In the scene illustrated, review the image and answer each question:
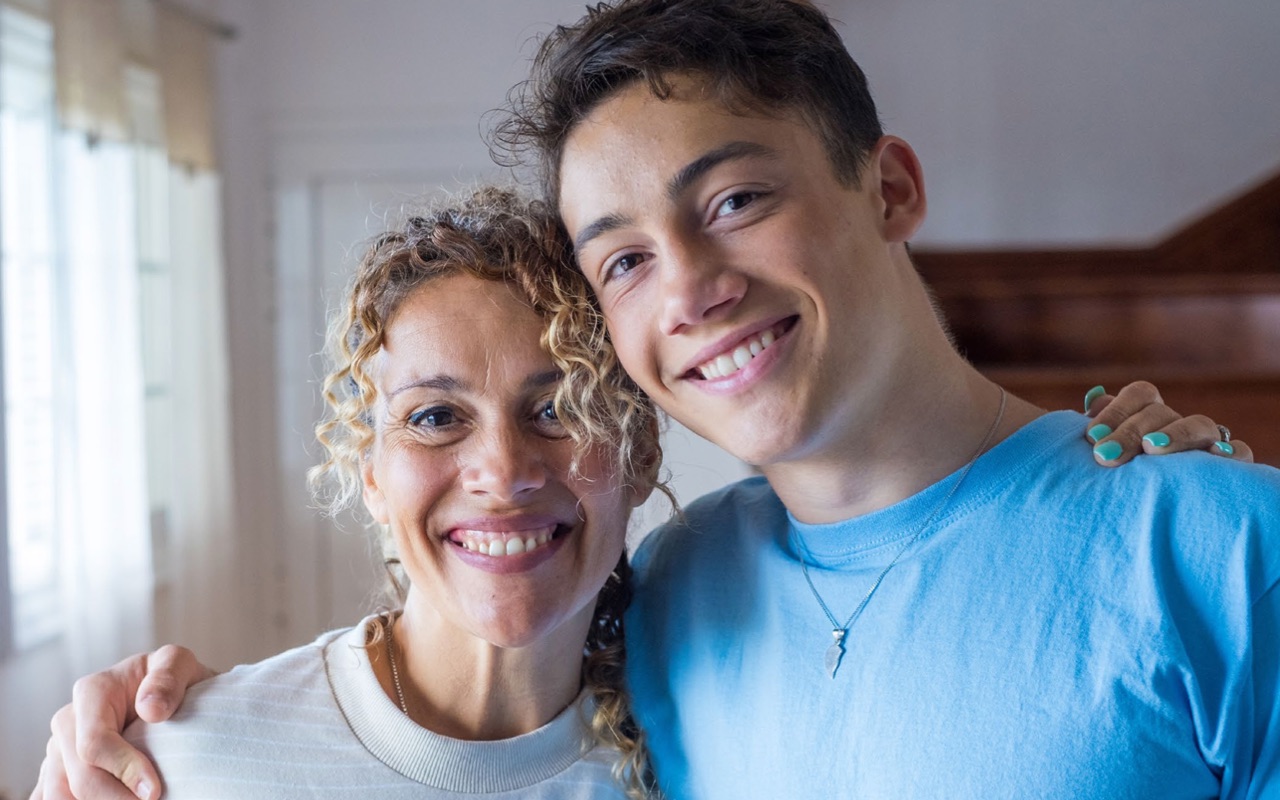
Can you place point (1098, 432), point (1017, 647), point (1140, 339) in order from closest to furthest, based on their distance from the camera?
point (1017, 647)
point (1098, 432)
point (1140, 339)

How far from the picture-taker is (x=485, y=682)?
53.6 inches

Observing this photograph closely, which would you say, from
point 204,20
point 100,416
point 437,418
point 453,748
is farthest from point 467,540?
point 204,20

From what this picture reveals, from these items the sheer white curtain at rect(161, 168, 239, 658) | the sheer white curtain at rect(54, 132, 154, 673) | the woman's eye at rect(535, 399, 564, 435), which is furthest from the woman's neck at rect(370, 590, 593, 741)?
the sheer white curtain at rect(161, 168, 239, 658)

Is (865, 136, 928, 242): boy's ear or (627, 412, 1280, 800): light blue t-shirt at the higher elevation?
(865, 136, 928, 242): boy's ear

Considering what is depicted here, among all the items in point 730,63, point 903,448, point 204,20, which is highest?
point 204,20

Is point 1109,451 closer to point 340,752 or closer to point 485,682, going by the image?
point 485,682

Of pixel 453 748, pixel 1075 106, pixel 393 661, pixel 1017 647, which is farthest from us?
pixel 1075 106

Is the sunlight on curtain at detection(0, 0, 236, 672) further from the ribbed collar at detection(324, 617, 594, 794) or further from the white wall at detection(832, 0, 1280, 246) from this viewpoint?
the white wall at detection(832, 0, 1280, 246)

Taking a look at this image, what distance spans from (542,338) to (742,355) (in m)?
0.24

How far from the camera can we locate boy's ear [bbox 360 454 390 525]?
1.37 meters

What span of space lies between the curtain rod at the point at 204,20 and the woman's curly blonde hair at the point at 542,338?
336cm

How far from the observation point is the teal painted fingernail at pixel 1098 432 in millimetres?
1191

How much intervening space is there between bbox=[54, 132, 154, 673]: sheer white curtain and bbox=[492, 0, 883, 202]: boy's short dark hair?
9.48 feet

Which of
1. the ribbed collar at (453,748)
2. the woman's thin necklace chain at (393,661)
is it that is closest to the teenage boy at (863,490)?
the ribbed collar at (453,748)
